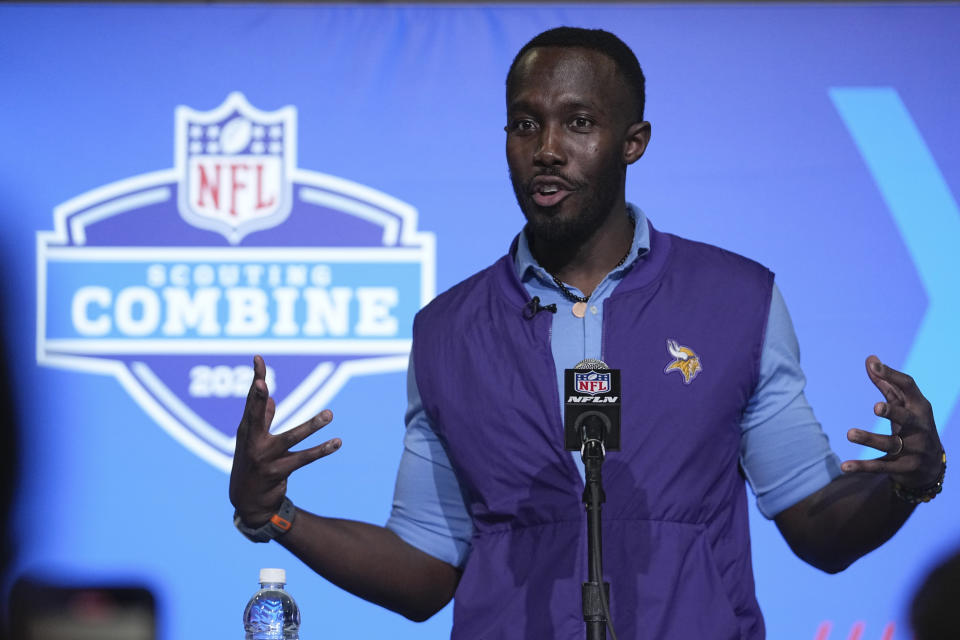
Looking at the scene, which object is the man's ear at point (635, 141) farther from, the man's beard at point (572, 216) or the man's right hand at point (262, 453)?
the man's right hand at point (262, 453)

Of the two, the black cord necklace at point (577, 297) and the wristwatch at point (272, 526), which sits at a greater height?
the black cord necklace at point (577, 297)

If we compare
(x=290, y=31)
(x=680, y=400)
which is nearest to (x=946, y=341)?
(x=680, y=400)

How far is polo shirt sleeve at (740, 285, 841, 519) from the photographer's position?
6.91ft

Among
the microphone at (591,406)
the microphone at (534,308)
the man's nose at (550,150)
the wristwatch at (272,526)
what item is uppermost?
the man's nose at (550,150)

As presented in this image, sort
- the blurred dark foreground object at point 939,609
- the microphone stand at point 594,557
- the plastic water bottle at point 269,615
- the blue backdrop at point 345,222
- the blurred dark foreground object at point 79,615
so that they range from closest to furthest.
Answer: the blurred dark foreground object at point 939,609
the blurred dark foreground object at point 79,615
the microphone stand at point 594,557
the plastic water bottle at point 269,615
the blue backdrop at point 345,222

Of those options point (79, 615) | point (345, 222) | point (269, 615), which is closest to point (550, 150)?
point (79, 615)

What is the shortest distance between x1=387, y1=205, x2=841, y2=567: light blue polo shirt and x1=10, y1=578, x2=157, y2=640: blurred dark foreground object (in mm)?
661

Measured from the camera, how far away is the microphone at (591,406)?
1623 mm

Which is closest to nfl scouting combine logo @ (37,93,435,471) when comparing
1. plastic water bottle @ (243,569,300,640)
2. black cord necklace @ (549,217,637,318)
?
plastic water bottle @ (243,569,300,640)

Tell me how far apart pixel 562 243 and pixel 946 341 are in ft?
5.58

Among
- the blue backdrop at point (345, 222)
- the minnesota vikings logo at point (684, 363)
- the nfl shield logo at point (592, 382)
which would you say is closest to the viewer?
the nfl shield logo at point (592, 382)

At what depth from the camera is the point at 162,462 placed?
3.49 meters

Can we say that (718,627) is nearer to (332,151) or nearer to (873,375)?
(873,375)

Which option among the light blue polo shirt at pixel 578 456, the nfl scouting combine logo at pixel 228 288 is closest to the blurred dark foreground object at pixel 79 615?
the light blue polo shirt at pixel 578 456
